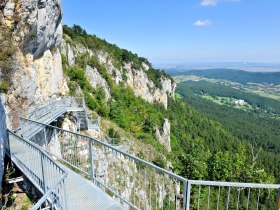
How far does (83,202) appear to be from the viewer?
5684 mm

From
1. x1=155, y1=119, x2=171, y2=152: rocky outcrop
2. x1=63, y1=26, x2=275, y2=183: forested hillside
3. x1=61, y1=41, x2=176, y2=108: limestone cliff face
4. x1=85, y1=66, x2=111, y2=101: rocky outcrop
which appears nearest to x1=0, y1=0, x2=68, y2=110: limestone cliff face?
x1=63, y1=26, x2=275, y2=183: forested hillside

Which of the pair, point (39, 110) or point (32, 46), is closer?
point (39, 110)

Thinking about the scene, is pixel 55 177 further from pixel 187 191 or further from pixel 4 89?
pixel 4 89

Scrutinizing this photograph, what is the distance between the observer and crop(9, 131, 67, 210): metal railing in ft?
17.1

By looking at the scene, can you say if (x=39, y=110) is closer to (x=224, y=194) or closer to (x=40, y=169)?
(x=40, y=169)

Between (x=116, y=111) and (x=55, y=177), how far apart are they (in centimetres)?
3271

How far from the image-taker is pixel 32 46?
1667cm

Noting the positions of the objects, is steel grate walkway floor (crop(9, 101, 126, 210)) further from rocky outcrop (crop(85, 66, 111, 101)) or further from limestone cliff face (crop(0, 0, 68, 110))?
A: rocky outcrop (crop(85, 66, 111, 101))

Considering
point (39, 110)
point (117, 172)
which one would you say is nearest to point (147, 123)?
point (39, 110)

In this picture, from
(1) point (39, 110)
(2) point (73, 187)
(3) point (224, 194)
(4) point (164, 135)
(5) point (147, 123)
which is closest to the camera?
(2) point (73, 187)

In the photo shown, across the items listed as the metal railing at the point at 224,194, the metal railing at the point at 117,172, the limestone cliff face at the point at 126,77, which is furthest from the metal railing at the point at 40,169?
the limestone cliff face at the point at 126,77

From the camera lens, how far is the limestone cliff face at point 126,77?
37634mm

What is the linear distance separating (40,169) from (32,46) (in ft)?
40.3

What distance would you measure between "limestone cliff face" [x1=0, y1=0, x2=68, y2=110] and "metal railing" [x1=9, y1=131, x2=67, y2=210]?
606cm
